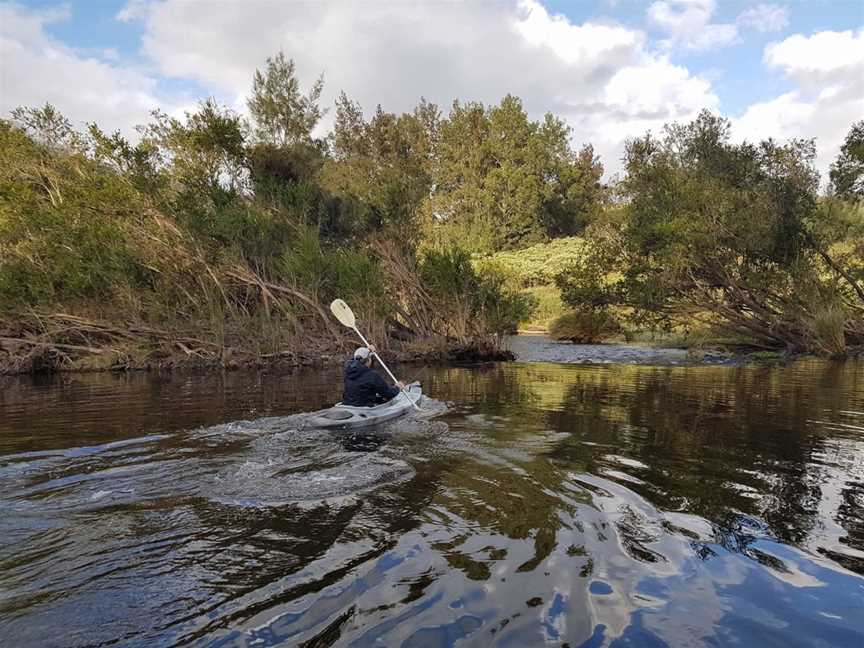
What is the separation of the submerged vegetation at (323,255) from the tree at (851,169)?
6 centimetres

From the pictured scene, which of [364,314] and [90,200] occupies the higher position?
[90,200]

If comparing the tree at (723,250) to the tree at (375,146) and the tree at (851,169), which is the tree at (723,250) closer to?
the tree at (851,169)

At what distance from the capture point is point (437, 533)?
4.77m

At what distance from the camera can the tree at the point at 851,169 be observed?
795 inches

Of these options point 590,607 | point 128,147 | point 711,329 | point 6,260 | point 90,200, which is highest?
point 128,147

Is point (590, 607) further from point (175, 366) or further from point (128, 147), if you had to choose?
point (128, 147)

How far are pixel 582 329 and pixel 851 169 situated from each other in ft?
→ 40.8

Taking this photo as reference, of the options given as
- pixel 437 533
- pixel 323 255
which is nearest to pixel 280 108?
pixel 323 255

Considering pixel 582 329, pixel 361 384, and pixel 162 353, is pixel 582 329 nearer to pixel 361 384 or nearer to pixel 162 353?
pixel 162 353

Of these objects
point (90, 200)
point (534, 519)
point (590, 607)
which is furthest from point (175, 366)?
point (590, 607)

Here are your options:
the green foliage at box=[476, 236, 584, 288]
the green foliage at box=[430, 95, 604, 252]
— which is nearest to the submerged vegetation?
the green foliage at box=[476, 236, 584, 288]

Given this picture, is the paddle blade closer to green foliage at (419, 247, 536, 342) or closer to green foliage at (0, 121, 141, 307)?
green foliage at (419, 247, 536, 342)

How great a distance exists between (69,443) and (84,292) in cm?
1363

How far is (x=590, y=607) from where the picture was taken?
362 centimetres
